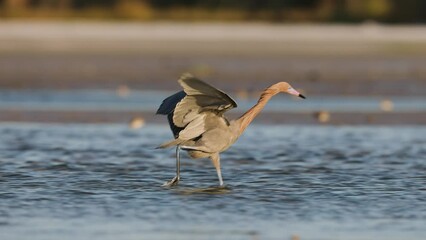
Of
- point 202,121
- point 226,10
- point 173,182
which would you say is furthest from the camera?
point 226,10

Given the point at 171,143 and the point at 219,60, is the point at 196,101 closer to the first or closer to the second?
the point at 171,143

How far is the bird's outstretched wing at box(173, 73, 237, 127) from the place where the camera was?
34.9 ft

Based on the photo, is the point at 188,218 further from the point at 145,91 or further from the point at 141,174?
the point at 145,91

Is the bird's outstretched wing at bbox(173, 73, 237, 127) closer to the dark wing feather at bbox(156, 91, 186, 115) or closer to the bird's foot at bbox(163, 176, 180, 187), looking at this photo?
the dark wing feather at bbox(156, 91, 186, 115)

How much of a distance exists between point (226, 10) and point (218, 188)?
40.3 metres

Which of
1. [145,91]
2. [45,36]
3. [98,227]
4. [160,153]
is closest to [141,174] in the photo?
[160,153]

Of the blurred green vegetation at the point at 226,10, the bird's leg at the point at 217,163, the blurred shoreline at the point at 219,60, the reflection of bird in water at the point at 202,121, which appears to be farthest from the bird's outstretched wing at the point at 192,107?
the blurred green vegetation at the point at 226,10

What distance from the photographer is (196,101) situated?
1091cm

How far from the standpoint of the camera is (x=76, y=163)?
13.1m

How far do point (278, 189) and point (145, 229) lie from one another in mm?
2298

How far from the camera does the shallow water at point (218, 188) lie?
30.7 ft

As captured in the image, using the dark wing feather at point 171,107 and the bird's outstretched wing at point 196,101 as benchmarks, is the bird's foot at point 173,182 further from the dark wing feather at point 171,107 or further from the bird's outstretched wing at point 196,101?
the bird's outstretched wing at point 196,101

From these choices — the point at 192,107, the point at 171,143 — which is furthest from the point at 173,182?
the point at 192,107

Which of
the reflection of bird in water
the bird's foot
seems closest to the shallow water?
the bird's foot
